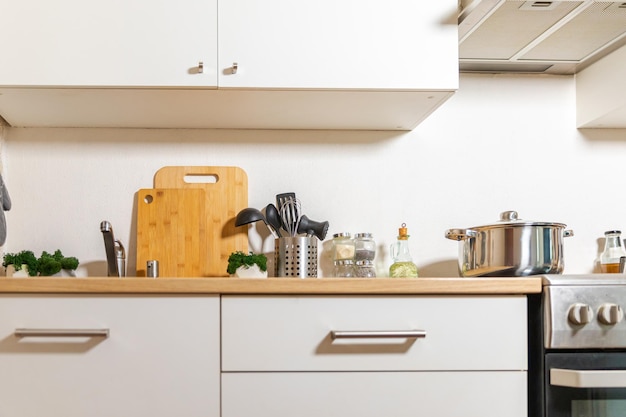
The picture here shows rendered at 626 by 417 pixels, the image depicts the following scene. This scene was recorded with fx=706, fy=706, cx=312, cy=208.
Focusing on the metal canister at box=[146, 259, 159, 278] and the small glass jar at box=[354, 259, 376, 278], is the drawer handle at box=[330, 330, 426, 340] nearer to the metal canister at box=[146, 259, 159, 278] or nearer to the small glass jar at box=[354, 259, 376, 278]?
the small glass jar at box=[354, 259, 376, 278]

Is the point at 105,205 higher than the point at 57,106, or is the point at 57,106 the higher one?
the point at 57,106

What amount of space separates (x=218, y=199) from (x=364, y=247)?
46cm

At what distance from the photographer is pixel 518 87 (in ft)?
7.47

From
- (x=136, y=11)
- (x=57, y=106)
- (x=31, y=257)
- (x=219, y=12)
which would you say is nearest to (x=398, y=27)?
(x=219, y=12)

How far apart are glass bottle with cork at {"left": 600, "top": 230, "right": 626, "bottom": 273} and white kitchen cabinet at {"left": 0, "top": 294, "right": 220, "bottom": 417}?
1267mm

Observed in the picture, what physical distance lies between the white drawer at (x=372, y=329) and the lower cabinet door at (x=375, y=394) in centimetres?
2

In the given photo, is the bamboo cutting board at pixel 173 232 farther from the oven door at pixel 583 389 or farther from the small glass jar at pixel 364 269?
the oven door at pixel 583 389

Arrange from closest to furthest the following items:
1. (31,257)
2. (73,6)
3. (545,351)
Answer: (545,351)
(73,6)
(31,257)

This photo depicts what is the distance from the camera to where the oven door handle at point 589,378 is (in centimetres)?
155

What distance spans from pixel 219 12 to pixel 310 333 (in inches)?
34.2

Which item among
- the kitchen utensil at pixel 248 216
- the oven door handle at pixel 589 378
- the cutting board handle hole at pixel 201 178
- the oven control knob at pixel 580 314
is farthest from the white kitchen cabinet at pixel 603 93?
the cutting board handle hole at pixel 201 178

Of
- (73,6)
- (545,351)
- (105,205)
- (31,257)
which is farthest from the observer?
(105,205)

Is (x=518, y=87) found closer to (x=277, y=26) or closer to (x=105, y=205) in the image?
(x=277, y=26)

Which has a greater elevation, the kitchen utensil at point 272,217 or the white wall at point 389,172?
the white wall at point 389,172
